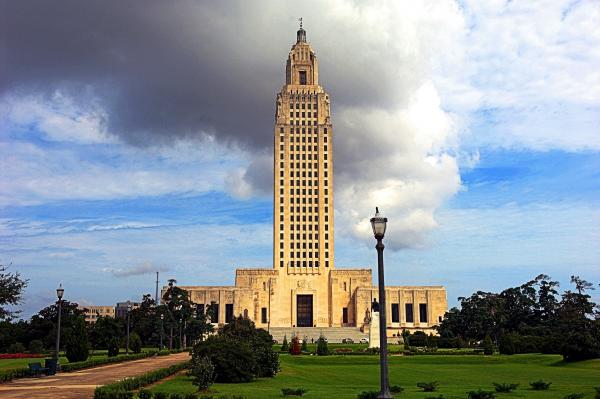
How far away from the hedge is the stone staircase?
49486mm

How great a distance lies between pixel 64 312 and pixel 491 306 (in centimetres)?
4919

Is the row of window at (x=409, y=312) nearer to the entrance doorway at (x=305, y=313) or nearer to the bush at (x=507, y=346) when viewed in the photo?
the entrance doorway at (x=305, y=313)

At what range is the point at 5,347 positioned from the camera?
62000mm

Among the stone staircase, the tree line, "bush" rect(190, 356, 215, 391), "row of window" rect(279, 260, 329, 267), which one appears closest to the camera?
"bush" rect(190, 356, 215, 391)

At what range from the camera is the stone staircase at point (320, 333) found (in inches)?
3061

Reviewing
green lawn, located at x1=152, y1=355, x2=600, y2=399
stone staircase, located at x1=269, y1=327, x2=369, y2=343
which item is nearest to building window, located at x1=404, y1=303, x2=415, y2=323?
stone staircase, located at x1=269, y1=327, x2=369, y2=343

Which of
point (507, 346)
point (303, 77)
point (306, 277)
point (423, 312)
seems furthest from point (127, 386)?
point (303, 77)

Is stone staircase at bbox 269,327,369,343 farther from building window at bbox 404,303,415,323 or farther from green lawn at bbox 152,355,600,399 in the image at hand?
green lawn at bbox 152,355,600,399

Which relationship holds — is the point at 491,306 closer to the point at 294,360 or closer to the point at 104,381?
the point at 294,360

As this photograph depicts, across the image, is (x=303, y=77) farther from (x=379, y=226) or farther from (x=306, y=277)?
(x=379, y=226)

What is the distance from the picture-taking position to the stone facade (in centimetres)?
8919

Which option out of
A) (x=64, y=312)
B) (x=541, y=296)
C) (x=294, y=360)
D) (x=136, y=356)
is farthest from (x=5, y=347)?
(x=541, y=296)

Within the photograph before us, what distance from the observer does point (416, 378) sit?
28.7 meters

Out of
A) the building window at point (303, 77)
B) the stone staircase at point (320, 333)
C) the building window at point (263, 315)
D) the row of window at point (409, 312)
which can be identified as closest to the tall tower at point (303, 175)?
the building window at point (303, 77)
